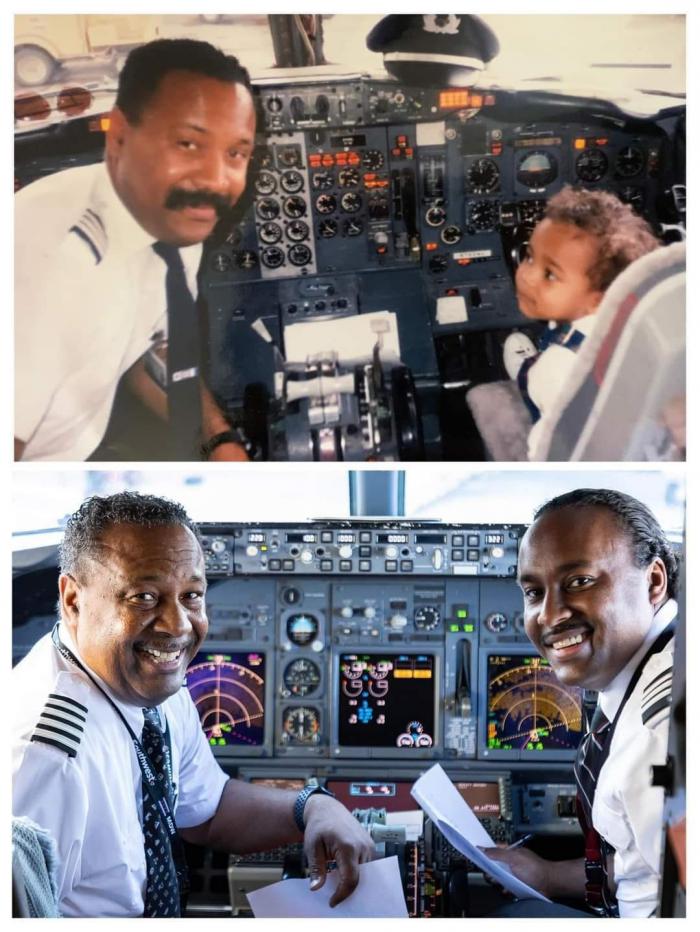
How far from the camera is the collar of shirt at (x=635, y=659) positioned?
3.01 metres

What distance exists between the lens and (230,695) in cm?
349

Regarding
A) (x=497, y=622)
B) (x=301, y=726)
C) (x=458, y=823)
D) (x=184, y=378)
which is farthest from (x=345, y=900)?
(x=184, y=378)

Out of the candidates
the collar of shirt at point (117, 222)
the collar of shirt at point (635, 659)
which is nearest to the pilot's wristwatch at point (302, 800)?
the collar of shirt at point (635, 659)

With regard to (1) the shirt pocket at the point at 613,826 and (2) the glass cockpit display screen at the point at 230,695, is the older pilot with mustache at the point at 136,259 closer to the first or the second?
(2) the glass cockpit display screen at the point at 230,695

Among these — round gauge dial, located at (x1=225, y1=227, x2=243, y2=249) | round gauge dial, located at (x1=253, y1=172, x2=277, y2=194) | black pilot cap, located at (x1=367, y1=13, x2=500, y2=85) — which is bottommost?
round gauge dial, located at (x1=225, y1=227, x2=243, y2=249)

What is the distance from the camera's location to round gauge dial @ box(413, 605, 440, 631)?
11.5 ft

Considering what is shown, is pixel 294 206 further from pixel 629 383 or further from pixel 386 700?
pixel 386 700

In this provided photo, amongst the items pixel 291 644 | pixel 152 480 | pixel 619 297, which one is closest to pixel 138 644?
pixel 152 480

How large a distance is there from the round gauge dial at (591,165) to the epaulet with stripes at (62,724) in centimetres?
189

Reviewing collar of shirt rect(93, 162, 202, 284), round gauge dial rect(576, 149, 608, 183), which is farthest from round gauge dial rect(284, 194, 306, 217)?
round gauge dial rect(576, 149, 608, 183)

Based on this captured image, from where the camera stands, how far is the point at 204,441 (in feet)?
9.99

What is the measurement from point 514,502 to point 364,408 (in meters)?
0.54

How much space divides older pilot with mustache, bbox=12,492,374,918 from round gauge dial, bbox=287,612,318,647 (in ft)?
1.34

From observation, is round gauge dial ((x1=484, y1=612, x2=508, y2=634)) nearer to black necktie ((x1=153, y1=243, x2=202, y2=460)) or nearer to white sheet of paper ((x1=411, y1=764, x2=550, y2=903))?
white sheet of paper ((x1=411, y1=764, x2=550, y2=903))
